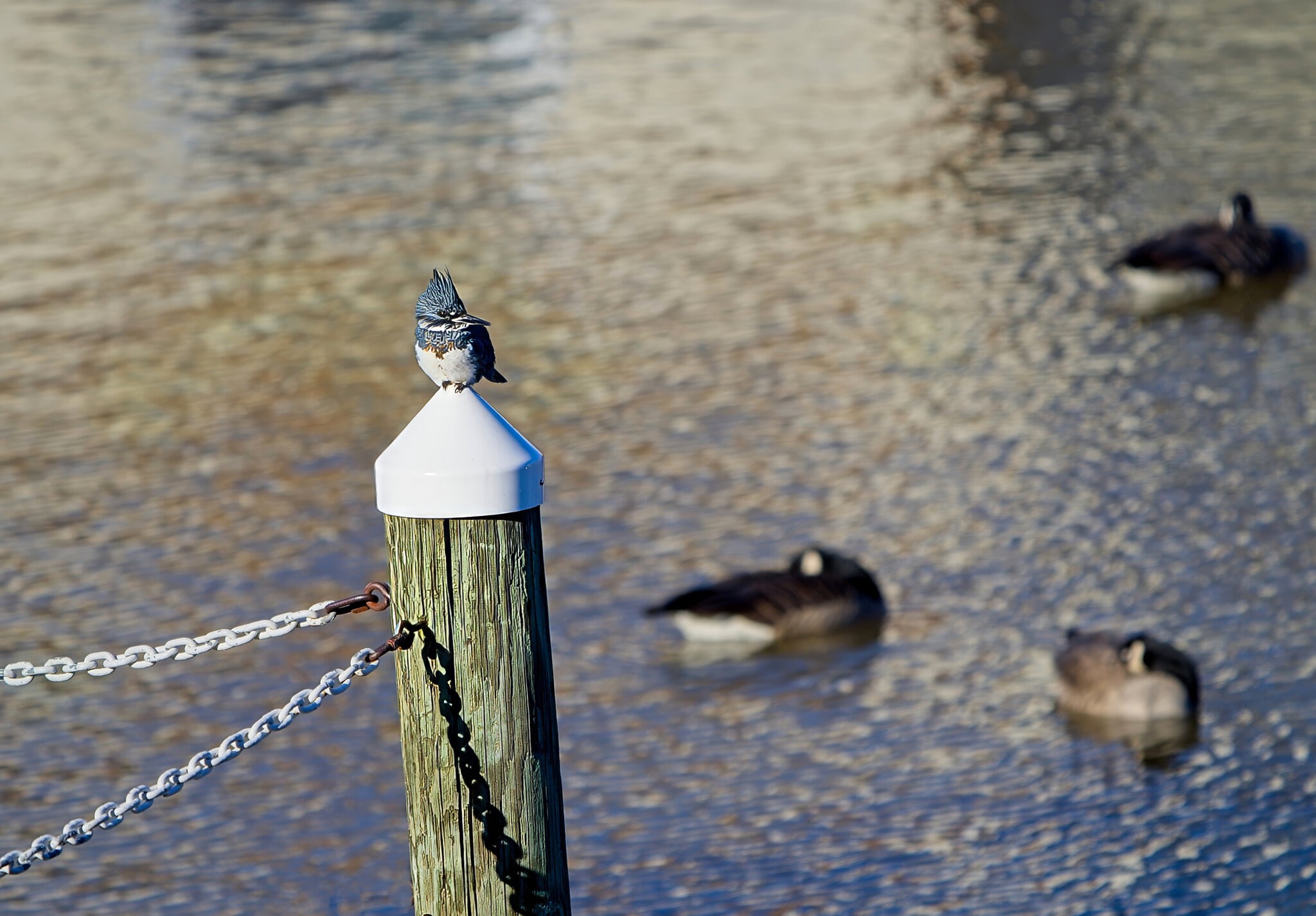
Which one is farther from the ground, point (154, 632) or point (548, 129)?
point (548, 129)

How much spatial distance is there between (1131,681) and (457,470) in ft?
14.3

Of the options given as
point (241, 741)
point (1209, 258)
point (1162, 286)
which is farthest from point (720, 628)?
point (1209, 258)

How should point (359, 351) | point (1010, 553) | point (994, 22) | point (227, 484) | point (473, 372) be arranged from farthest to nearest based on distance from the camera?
point (994, 22) < point (359, 351) < point (227, 484) < point (1010, 553) < point (473, 372)

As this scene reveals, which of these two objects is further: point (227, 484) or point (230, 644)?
point (227, 484)

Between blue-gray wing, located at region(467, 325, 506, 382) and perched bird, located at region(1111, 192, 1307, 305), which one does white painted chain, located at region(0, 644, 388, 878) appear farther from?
perched bird, located at region(1111, 192, 1307, 305)

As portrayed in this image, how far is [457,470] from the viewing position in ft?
9.82

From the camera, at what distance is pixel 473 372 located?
3158 millimetres

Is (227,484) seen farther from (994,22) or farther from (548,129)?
(994,22)

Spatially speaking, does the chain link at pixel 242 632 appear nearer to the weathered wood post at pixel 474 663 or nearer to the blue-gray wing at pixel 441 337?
the weathered wood post at pixel 474 663

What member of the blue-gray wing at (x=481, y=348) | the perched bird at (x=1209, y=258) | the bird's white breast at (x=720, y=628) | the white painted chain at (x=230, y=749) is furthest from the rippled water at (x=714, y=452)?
the blue-gray wing at (x=481, y=348)

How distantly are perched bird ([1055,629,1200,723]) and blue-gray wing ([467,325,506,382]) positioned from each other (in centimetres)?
→ 414

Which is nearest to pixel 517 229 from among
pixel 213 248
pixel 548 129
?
pixel 213 248

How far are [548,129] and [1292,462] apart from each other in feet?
32.7

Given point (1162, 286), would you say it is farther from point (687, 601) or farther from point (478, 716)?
point (478, 716)
